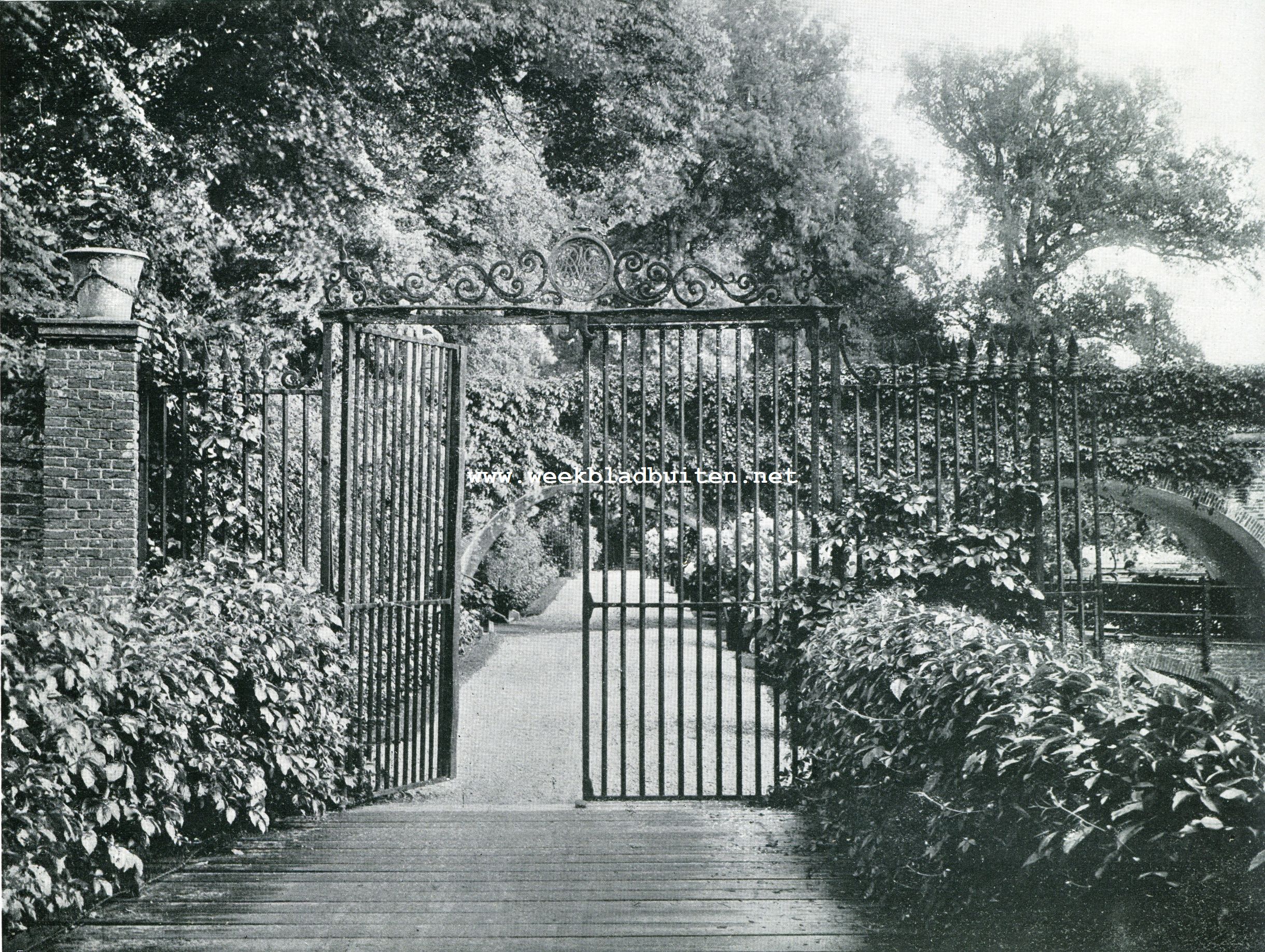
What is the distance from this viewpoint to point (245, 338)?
1020cm

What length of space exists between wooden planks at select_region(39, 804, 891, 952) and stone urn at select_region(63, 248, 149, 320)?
3306 millimetres

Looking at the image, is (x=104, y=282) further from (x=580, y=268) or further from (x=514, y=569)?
(x=514, y=569)

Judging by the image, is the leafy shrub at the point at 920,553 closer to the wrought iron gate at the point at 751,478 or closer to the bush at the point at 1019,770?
the wrought iron gate at the point at 751,478

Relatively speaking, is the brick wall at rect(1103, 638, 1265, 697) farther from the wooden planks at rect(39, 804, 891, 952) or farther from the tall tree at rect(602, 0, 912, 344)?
the wooden planks at rect(39, 804, 891, 952)

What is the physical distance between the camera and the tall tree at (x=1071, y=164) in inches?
681

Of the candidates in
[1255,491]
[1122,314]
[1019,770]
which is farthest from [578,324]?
[1122,314]

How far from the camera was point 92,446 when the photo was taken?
20.5 ft

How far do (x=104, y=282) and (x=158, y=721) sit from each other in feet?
10.5

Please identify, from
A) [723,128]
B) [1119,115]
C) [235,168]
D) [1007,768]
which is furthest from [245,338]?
[1119,115]

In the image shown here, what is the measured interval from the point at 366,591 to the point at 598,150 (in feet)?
30.9

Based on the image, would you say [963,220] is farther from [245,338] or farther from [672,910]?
[672,910]

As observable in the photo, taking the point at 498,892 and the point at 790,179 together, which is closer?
the point at 498,892

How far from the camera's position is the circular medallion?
5.78m

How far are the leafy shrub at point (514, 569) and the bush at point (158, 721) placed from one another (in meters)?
12.0
